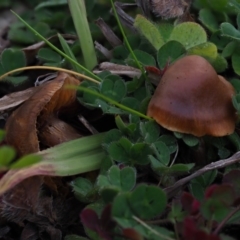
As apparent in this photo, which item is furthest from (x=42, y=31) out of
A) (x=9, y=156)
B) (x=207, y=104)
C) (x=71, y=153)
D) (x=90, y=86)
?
(x=9, y=156)

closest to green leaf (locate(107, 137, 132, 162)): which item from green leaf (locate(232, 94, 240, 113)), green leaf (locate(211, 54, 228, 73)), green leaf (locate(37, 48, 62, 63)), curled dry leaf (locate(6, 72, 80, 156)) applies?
curled dry leaf (locate(6, 72, 80, 156))

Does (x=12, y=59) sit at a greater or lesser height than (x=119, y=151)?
greater

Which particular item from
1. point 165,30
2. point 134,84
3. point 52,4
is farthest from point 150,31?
point 52,4

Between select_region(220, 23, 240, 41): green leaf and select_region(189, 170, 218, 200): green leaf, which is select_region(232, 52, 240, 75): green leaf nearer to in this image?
select_region(220, 23, 240, 41): green leaf

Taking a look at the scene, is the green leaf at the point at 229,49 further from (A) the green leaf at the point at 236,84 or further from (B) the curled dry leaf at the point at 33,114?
(B) the curled dry leaf at the point at 33,114

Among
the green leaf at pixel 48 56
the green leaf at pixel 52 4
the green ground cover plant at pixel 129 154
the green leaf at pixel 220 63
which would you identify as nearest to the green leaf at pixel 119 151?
the green ground cover plant at pixel 129 154

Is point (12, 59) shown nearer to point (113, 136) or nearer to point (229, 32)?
point (113, 136)
